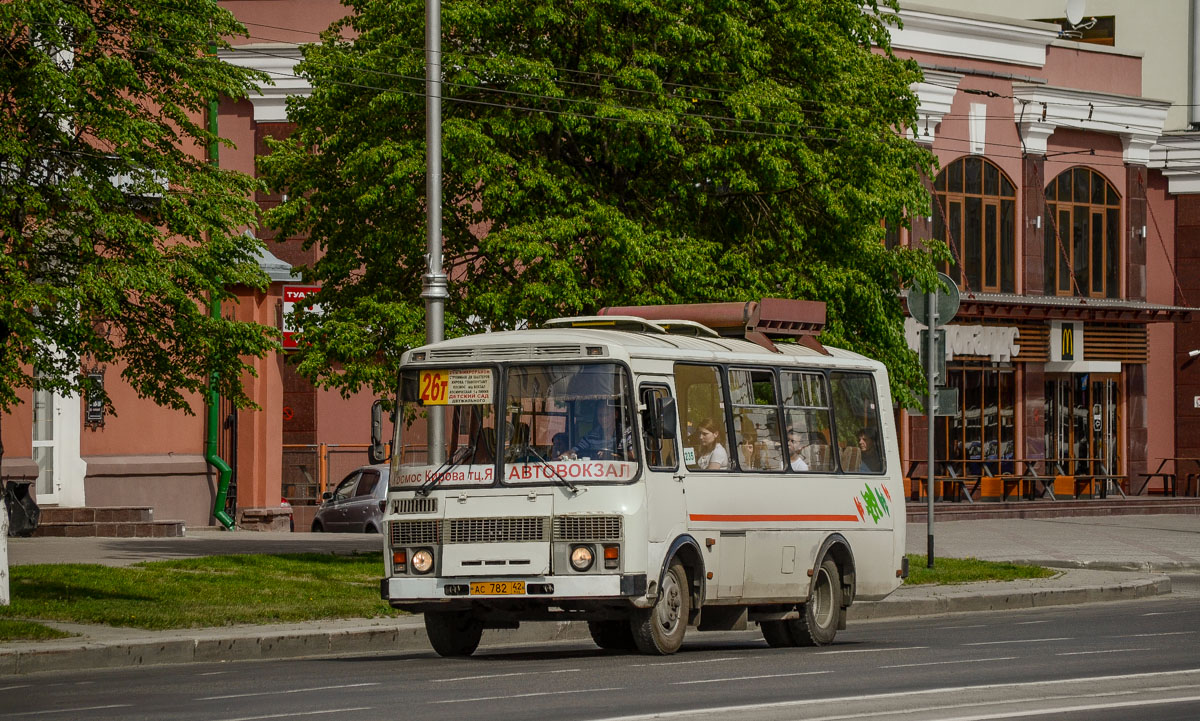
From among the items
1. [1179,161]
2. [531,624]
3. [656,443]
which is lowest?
[531,624]

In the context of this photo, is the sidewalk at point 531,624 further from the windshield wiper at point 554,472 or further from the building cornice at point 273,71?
the building cornice at point 273,71

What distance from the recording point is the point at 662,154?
2436 centimetres

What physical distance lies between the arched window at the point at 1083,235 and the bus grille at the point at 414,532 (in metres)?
34.2

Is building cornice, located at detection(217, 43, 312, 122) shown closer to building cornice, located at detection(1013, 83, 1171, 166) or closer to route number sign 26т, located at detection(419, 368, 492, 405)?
building cornice, located at detection(1013, 83, 1171, 166)

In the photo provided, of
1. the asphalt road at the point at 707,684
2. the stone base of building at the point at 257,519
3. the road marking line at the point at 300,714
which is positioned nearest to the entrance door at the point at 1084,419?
the stone base of building at the point at 257,519

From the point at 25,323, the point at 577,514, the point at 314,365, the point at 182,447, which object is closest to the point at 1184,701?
the point at 577,514

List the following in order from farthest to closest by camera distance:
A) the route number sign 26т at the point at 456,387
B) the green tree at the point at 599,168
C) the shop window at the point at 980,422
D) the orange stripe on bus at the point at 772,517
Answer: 1. the shop window at the point at 980,422
2. the green tree at the point at 599,168
3. the orange stripe on bus at the point at 772,517
4. the route number sign 26т at the point at 456,387

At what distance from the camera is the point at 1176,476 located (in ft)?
161

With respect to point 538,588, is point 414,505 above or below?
above

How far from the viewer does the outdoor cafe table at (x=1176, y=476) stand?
48.5 metres

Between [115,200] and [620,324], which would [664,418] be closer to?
[620,324]

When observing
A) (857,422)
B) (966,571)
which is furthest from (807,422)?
(966,571)

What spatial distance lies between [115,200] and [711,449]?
241 inches

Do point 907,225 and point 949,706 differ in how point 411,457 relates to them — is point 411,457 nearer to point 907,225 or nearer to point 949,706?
point 949,706
